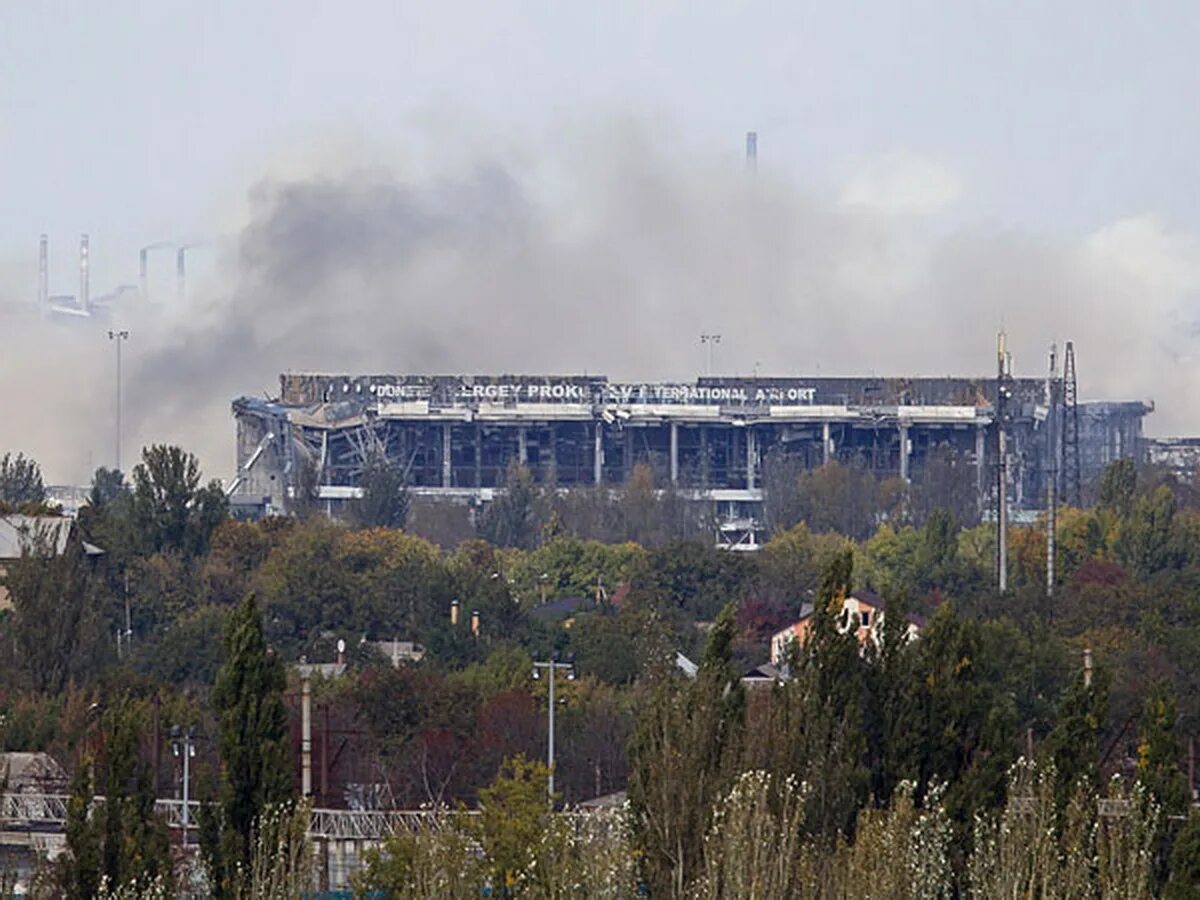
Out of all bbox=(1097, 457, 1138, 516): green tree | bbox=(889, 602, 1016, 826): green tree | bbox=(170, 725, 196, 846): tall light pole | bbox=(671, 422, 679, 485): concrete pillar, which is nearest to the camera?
bbox=(889, 602, 1016, 826): green tree

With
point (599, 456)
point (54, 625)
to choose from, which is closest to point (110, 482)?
point (599, 456)

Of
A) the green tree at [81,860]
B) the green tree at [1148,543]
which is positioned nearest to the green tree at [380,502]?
the green tree at [1148,543]

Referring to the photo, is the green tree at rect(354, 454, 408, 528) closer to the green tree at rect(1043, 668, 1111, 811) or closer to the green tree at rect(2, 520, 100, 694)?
the green tree at rect(2, 520, 100, 694)

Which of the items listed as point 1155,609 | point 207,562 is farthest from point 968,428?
point 1155,609

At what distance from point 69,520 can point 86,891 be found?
43.2 meters

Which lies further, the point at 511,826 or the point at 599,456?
the point at 599,456

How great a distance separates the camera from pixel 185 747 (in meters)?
35.8

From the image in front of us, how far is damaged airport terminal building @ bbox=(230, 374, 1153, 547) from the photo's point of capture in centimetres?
11456

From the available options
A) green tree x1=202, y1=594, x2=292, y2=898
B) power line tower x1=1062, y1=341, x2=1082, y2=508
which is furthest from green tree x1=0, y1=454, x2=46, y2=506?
green tree x1=202, y1=594, x2=292, y2=898

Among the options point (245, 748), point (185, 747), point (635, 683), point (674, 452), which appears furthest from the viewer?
point (674, 452)

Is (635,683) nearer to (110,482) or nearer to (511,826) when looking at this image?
(511,826)

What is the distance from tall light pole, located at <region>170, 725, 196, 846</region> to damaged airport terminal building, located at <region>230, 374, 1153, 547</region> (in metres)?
74.4

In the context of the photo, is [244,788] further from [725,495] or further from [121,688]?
[725,495]

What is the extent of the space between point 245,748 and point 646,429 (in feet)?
300
